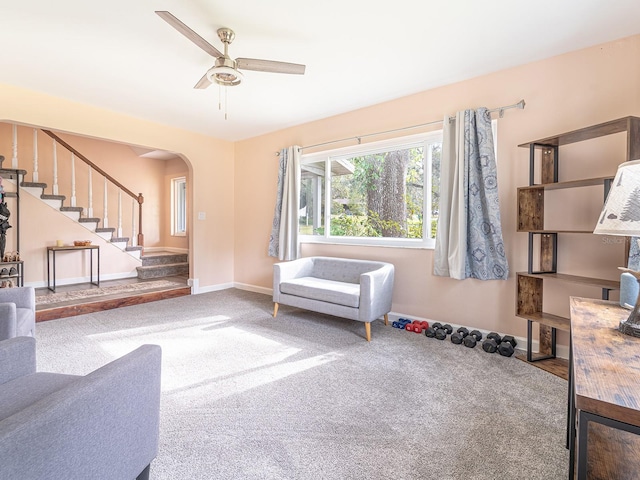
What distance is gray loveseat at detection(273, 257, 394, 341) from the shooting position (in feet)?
10.2

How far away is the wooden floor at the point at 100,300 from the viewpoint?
12.1 feet

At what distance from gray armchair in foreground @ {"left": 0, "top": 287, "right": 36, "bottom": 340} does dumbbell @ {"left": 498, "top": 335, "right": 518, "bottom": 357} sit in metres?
3.45

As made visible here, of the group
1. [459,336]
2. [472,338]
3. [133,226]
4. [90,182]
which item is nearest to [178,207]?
[133,226]

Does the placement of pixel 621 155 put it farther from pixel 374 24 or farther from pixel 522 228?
pixel 374 24

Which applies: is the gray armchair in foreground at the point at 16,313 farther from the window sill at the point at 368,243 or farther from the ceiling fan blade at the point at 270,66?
the window sill at the point at 368,243

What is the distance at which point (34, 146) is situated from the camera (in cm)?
495

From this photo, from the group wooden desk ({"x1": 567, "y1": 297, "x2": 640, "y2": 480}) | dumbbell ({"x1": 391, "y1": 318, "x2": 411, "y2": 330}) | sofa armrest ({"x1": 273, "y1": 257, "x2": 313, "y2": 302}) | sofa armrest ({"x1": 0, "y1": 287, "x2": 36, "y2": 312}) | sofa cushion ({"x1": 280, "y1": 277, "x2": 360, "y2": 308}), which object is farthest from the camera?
sofa armrest ({"x1": 273, "y1": 257, "x2": 313, "y2": 302})

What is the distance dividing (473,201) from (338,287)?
61.7 inches

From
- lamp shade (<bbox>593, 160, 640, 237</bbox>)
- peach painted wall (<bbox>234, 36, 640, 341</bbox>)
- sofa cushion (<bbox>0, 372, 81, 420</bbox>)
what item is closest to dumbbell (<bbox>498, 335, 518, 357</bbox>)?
peach painted wall (<bbox>234, 36, 640, 341</bbox>)

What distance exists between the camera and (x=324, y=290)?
3.40 meters

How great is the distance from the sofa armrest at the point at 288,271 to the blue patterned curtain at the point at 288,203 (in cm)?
50

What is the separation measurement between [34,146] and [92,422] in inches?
229

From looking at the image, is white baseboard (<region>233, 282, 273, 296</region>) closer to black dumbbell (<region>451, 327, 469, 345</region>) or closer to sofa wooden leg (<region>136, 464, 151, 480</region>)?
black dumbbell (<region>451, 327, 469, 345</region>)

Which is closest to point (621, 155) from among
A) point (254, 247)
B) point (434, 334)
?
point (434, 334)
